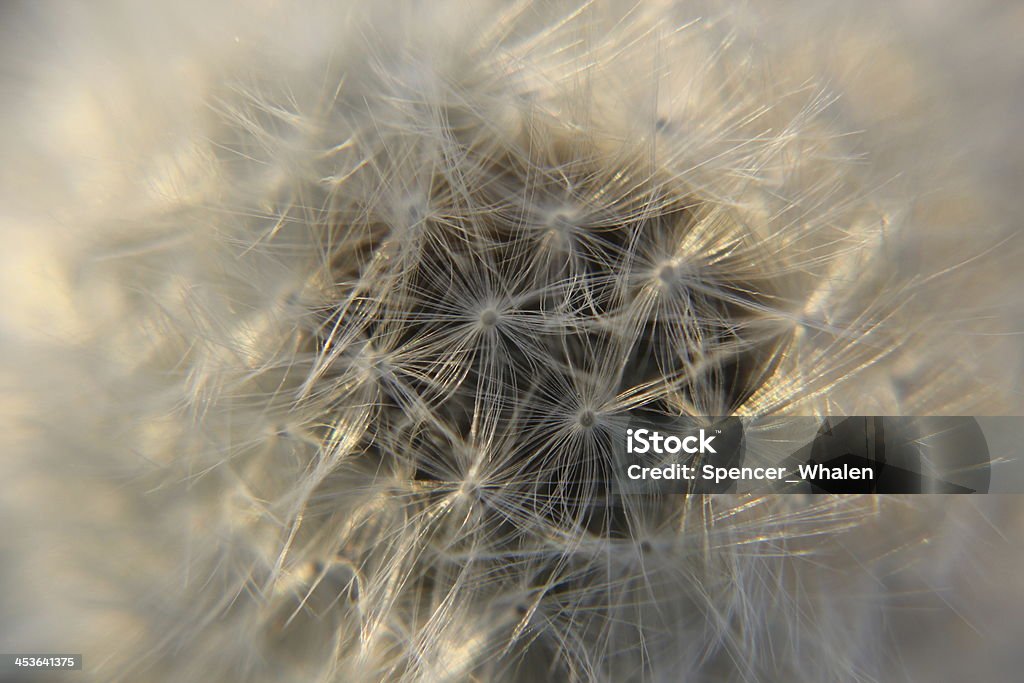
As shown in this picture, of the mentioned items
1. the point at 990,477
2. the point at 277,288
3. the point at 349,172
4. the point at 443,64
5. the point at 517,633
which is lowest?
the point at 517,633

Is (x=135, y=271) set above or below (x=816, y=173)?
below

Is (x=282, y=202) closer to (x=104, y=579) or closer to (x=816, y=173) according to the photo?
(x=104, y=579)

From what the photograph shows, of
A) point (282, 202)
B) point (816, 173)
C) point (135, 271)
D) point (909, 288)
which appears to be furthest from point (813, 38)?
point (135, 271)

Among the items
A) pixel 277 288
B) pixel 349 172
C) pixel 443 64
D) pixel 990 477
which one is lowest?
pixel 990 477

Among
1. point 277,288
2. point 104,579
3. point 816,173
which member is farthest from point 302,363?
point 816,173

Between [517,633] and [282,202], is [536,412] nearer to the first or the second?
[517,633]

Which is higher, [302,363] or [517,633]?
[302,363]
